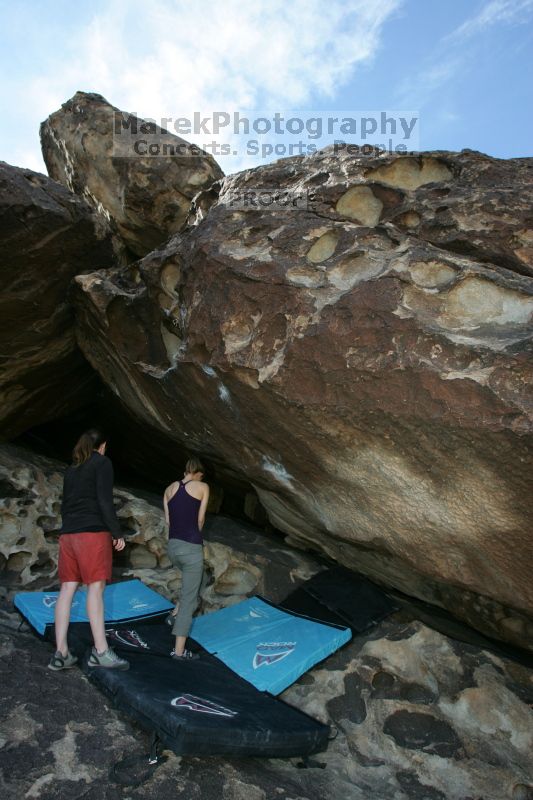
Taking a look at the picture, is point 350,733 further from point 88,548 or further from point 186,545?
point 88,548

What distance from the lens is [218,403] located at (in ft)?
12.9

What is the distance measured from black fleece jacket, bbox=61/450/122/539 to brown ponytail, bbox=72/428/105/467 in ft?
0.09

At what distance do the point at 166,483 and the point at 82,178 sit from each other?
13.2 ft

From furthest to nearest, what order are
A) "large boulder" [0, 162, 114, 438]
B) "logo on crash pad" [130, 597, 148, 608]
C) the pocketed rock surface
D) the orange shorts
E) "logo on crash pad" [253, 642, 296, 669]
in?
1. "large boulder" [0, 162, 114, 438]
2. "logo on crash pad" [130, 597, 148, 608]
3. "logo on crash pad" [253, 642, 296, 669]
4. the orange shorts
5. the pocketed rock surface

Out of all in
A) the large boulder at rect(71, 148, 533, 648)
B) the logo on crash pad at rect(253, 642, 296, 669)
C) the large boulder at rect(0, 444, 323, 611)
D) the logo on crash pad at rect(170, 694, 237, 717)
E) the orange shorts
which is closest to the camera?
the logo on crash pad at rect(170, 694, 237, 717)

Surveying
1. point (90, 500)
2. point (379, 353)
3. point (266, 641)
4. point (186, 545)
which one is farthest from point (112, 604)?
point (379, 353)

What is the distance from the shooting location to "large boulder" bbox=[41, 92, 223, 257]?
606cm

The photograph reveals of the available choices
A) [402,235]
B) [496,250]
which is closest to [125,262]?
[402,235]

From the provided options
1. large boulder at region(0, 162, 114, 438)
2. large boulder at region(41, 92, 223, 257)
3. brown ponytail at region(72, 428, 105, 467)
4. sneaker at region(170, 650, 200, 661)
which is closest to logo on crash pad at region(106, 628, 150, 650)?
sneaker at region(170, 650, 200, 661)

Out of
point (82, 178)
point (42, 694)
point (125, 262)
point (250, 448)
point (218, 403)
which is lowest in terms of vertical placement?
point (42, 694)

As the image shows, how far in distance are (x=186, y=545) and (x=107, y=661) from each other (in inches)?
34.9

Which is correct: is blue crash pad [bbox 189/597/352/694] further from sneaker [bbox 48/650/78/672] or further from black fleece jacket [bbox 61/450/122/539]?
black fleece jacket [bbox 61/450/122/539]

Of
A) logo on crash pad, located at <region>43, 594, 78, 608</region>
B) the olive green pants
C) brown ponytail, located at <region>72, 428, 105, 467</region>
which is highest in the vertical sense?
brown ponytail, located at <region>72, 428, 105, 467</region>

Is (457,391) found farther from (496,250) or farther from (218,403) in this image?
(218,403)
